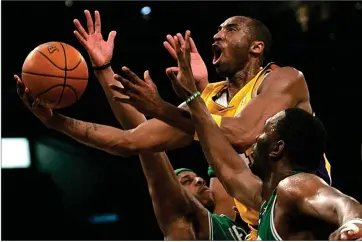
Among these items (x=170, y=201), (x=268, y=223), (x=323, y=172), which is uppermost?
(x=268, y=223)

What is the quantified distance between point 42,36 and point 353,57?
2889 millimetres

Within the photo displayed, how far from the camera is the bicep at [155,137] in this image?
3814mm

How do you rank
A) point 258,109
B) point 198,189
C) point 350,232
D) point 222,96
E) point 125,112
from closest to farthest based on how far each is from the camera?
point 350,232, point 258,109, point 125,112, point 222,96, point 198,189

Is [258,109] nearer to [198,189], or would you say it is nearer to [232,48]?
[232,48]

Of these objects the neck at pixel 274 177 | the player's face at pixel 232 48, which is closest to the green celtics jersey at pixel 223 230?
the player's face at pixel 232 48

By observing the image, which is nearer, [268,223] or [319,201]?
[319,201]

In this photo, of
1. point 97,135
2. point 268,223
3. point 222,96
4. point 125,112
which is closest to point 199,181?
point 222,96

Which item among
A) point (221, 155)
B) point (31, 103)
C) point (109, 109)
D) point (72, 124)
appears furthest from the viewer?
point (109, 109)

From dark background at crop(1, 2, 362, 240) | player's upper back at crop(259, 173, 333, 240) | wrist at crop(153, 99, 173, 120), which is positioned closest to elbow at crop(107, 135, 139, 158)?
wrist at crop(153, 99, 173, 120)

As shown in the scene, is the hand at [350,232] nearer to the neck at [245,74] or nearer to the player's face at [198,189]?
the neck at [245,74]

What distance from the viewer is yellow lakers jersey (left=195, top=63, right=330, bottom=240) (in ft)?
12.2

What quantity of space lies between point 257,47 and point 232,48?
0.46ft

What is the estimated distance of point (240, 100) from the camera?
12.8 feet

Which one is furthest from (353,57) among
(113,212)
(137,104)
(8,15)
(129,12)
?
(137,104)
